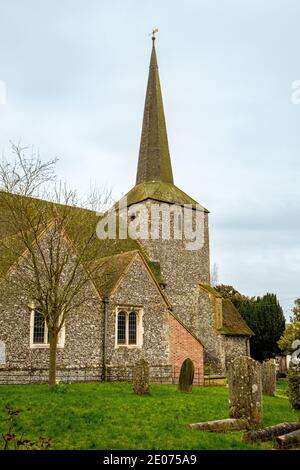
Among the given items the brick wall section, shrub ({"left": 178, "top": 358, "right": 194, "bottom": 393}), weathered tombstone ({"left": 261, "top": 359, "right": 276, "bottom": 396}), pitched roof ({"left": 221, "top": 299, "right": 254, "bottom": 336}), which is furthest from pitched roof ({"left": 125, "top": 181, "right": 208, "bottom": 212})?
shrub ({"left": 178, "top": 358, "right": 194, "bottom": 393})

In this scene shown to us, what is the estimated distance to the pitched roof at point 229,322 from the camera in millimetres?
33094

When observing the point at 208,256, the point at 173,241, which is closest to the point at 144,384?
the point at 173,241

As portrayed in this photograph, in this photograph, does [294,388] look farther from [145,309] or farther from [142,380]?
[145,309]

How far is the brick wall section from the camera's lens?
24131 millimetres

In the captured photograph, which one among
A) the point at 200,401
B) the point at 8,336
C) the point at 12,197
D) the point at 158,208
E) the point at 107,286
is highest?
the point at 158,208

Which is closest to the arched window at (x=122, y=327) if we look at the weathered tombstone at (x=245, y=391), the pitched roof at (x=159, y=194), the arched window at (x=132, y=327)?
the arched window at (x=132, y=327)

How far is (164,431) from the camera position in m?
9.46

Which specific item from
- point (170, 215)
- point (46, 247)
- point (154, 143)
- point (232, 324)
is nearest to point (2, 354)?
point (46, 247)

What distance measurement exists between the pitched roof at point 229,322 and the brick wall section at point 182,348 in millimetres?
7390

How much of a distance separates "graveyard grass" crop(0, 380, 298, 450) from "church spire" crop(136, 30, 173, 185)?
22.7 metres

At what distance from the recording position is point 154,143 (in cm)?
3656

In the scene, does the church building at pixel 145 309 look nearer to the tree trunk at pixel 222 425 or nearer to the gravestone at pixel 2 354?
the gravestone at pixel 2 354
